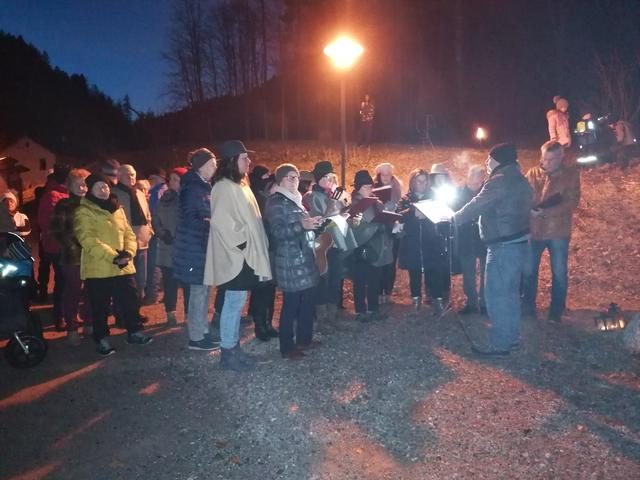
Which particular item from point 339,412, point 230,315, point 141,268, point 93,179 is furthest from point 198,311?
point 141,268

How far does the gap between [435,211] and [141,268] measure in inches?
178

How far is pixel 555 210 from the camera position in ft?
20.2

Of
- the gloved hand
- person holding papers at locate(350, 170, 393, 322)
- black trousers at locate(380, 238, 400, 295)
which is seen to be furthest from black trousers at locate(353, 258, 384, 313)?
the gloved hand

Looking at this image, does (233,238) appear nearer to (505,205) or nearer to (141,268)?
(505,205)

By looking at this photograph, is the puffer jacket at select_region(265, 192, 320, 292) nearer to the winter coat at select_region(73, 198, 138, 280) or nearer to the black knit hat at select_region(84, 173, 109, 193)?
the winter coat at select_region(73, 198, 138, 280)

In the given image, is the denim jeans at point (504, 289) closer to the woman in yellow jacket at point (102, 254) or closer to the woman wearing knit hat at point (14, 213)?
the woman in yellow jacket at point (102, 254)

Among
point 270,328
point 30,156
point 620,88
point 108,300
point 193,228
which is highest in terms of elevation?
point 30,156

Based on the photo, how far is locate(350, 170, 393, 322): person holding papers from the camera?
6262 mm

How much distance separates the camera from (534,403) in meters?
4.34

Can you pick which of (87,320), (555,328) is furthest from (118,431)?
(555,328)

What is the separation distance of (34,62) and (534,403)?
83.1 metres

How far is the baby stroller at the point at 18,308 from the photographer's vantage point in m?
5.21

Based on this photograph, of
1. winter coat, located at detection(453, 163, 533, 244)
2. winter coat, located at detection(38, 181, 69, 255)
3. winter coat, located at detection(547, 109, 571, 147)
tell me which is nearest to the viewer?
winter coat, located at detection(453, 163, 533, 244)

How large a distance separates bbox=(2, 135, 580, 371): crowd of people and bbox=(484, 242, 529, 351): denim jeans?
0.01 meters
